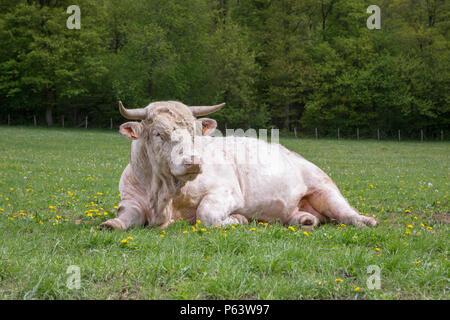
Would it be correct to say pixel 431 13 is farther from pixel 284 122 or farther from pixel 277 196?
pixel 277 196

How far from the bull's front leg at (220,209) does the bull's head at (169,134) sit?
0.86 meters

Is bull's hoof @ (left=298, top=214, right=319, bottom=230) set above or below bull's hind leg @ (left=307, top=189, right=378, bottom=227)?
below

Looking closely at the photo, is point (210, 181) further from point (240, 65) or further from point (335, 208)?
point (240, 65)

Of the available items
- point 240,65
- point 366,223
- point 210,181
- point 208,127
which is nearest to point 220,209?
point 210,181

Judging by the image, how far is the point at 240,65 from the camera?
46.1 meters

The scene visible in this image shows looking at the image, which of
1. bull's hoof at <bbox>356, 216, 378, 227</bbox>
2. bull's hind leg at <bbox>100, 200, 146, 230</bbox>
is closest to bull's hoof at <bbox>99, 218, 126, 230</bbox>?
bull's hind leg at <bbox>100, 200, 146, 230</bbox>

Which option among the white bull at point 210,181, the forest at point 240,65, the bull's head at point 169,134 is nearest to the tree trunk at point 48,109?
the forest at point 240,65

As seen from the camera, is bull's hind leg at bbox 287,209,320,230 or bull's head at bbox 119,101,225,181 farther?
bull's hind leg at bbox 287,209,320,230

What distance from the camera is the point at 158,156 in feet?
19.4

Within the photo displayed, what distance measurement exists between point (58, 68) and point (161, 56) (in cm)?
1094

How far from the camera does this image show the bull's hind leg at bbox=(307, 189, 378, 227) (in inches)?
267

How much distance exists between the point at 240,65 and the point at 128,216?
41580 mm

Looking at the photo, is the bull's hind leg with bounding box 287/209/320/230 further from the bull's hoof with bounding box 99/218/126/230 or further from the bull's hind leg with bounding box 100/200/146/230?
the bull's hoof with bounding box 99/218/126/230
